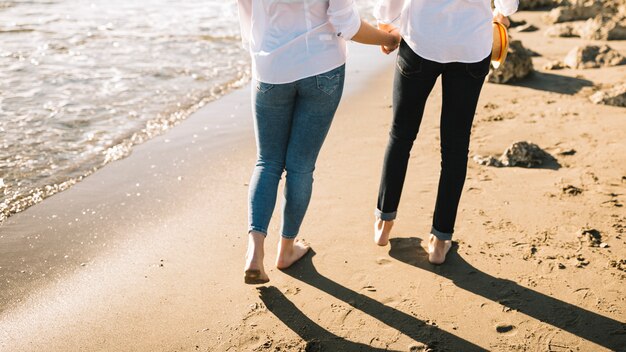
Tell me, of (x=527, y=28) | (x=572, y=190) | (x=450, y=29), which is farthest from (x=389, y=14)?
(x=527, y=28)

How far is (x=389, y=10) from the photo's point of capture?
3.00m

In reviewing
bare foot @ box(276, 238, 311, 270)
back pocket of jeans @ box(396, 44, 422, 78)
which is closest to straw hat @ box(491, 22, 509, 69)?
back pocket of jeans @ box(396, 44, 422, 78)

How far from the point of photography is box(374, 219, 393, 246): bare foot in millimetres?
3404

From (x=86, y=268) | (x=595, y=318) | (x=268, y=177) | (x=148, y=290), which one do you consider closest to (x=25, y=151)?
(x=86, y=268)

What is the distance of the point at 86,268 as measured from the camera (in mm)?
3354

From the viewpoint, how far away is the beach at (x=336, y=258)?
2768mm

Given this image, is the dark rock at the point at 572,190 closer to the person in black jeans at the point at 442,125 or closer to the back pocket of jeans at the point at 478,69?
the person in black jeans at the point at 442,125

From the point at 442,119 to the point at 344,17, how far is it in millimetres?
760

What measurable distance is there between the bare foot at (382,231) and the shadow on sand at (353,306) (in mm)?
439

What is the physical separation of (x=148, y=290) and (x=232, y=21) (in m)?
7.46

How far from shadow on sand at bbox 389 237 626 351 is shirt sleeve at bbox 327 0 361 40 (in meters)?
1.34

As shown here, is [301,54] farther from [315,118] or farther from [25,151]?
[25,151]

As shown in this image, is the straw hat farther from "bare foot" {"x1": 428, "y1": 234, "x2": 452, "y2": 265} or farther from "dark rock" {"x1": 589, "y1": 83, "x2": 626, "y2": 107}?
"dark rock" {"x1": 589, "y1": 83, "x2": 626, "y2": 107}

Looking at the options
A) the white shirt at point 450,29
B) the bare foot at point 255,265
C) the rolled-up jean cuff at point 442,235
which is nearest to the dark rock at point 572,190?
the rolled-up jean cuff at point 442,235
